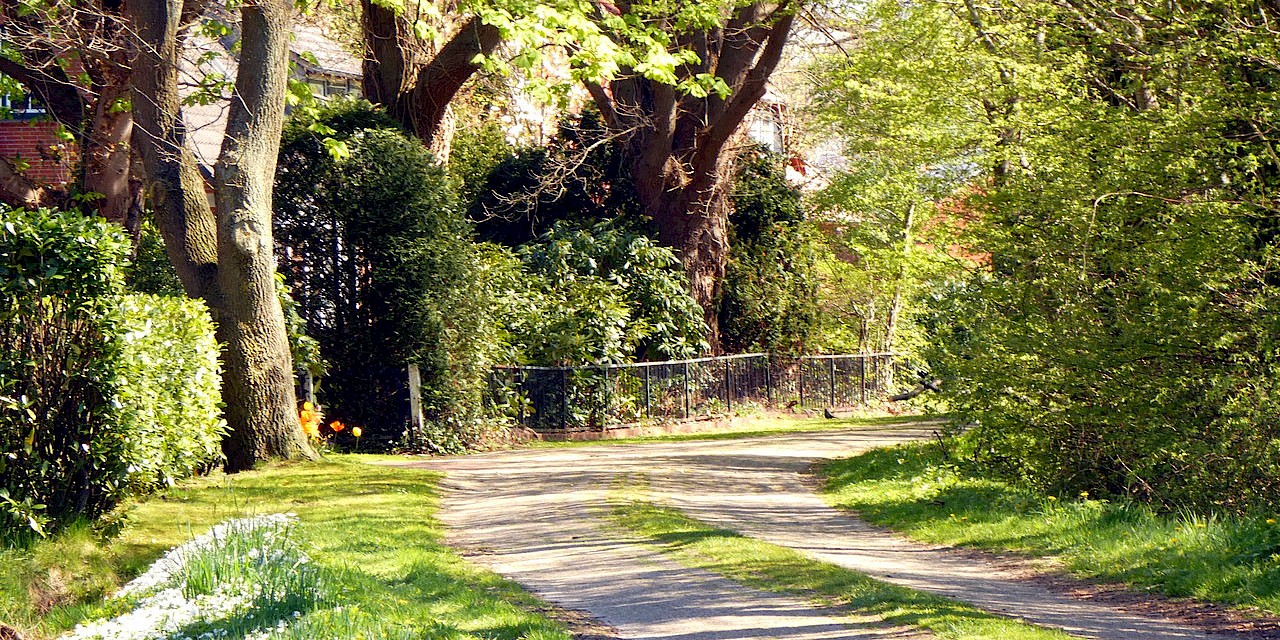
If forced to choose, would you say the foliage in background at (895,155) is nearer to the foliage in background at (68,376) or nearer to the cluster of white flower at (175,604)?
the foliage in background at (68,376)

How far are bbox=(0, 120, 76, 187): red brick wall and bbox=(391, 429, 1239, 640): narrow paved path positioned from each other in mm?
10735

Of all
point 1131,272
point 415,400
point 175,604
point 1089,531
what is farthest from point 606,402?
point 175,604

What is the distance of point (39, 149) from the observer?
78.7 feet

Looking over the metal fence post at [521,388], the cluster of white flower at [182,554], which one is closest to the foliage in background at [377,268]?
the metal fence post at [521,388]

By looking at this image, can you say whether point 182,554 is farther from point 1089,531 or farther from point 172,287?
point 172,287

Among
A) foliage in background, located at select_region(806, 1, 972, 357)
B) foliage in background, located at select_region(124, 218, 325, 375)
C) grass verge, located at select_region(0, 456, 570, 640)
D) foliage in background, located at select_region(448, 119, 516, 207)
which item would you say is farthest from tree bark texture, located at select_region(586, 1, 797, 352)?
grass verge, located at select_region(0, 456, 570, 640)

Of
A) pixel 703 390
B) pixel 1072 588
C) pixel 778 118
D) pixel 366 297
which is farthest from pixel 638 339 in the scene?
pixel 1072 588

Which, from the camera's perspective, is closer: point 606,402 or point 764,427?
point 606,402

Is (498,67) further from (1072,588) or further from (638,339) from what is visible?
(638,339)

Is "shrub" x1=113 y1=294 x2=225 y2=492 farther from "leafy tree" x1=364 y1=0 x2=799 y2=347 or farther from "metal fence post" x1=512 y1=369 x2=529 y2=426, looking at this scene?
"metal fence post" x1=512 y1=369 x2=529 y2=426

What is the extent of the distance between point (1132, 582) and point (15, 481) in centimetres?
865

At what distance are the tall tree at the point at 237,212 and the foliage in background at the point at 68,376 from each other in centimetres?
412

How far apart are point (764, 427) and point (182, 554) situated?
72.8 ft

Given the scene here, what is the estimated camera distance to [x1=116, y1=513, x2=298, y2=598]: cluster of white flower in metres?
8.43
